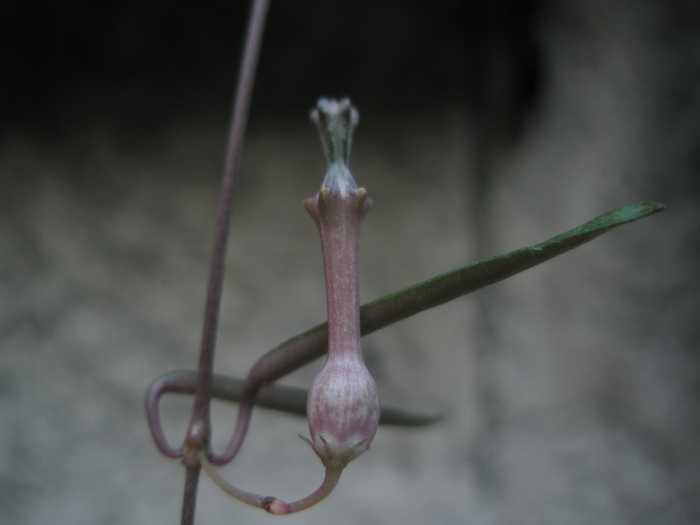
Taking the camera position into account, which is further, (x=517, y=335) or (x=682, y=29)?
(x=517, y=335)

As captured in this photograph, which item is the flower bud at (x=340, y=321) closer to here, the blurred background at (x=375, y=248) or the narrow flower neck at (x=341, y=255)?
the narrow flower neck at (x=341, y=255)

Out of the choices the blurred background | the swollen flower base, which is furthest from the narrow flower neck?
the blurred background

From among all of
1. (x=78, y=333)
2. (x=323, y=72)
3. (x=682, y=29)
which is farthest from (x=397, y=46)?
(x=78, y=333)

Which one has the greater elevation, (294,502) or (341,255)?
(341,255)

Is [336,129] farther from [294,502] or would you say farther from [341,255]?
[294,502]

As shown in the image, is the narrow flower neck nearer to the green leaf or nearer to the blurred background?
the green leaf

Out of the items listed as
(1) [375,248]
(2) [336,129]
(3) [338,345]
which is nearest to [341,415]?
(3) [338,345]

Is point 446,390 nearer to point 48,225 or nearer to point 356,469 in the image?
point 356,469
